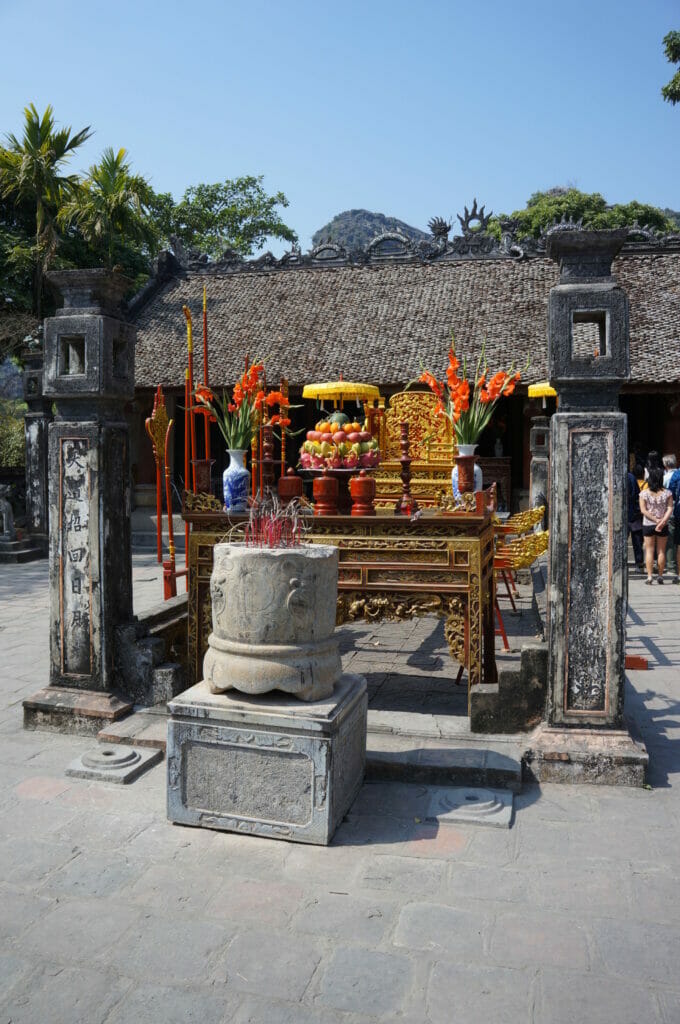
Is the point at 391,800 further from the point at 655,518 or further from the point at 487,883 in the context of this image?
the point at 655,518

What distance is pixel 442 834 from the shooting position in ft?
11.7

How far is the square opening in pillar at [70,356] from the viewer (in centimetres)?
483

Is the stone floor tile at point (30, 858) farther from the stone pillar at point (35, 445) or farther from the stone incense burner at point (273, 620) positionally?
the stone pillar at point (35, 445)

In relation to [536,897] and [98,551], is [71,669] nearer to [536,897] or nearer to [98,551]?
[98,551]

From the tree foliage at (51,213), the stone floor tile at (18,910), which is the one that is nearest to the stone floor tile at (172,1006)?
the stone floor tile at (18,910)

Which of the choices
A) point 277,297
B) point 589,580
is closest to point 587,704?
point 589,580

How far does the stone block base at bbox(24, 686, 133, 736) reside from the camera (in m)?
4.69

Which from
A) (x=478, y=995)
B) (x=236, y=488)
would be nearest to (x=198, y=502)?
(x=236, y=488)

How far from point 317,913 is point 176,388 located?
16509mm

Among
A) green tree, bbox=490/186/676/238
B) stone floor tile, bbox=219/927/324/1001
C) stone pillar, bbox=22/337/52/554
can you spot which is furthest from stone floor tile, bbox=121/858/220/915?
green tree, bbox=490/186/676/238

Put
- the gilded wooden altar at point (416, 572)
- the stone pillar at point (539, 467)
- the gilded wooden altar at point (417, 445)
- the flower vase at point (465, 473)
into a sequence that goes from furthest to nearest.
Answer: the stone pillar at point (539, 467) → the gilded wooden altar at point (417, 445) → the flower vase at point (465, 473) → the gilded wooden altar at point (416, 572)

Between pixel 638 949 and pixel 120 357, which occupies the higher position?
pixel 120 357

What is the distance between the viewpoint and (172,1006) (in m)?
2.48

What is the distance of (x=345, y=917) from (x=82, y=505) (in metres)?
2.84
